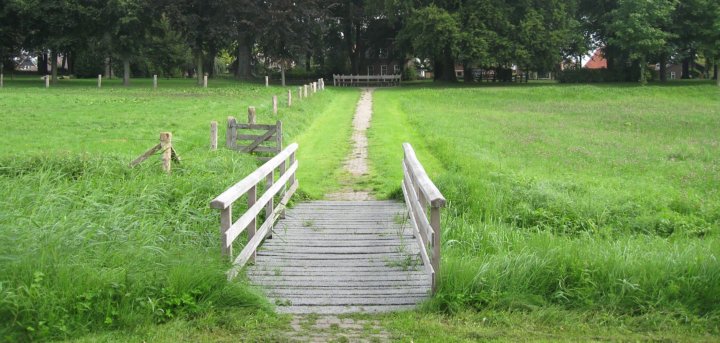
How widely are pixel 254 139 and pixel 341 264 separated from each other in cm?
1014

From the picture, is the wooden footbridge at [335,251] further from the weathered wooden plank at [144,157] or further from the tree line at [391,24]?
the tree line at [391,24]

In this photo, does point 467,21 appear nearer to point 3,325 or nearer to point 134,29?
point 134,29

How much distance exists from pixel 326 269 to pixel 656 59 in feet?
200

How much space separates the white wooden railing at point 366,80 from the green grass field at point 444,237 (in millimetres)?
37639

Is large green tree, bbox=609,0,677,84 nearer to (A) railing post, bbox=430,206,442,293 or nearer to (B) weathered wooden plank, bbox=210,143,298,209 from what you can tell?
(B) weathered wooden plank, bbox=210,143,298,209

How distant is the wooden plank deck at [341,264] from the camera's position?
660cm

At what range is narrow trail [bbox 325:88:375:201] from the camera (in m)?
13.1

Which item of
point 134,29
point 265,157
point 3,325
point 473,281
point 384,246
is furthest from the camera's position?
point 134,29

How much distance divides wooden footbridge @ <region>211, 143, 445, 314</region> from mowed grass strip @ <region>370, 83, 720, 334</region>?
45 cm

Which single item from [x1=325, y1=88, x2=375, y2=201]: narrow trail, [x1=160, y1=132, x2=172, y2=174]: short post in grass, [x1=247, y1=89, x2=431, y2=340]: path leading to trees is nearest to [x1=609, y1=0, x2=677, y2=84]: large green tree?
[x1=325, y1=88, x2=375, y2=201]: narrow trail

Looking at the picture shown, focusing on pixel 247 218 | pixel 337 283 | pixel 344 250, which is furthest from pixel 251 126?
pixel 337 283

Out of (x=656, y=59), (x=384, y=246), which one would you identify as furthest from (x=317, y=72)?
(x=384, y=246)

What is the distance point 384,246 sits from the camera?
8.68 metres

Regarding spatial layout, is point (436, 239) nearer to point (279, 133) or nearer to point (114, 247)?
point (114, 247)
